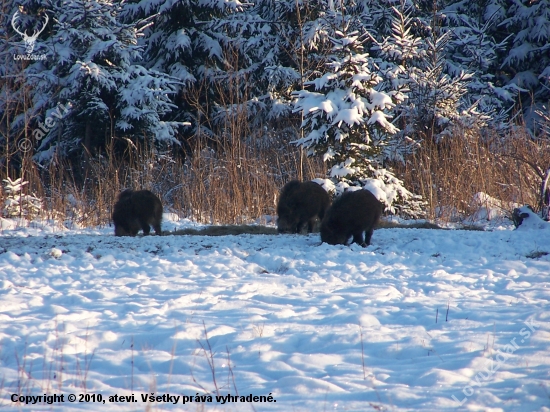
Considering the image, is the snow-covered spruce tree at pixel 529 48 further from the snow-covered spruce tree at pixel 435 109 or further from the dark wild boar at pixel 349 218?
the dark wild boar at pixel 349 218

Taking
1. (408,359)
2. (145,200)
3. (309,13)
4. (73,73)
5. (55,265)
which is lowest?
(408,359)

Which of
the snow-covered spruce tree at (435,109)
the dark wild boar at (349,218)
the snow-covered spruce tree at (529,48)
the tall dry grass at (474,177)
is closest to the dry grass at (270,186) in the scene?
the tall dry grass at (474,177)

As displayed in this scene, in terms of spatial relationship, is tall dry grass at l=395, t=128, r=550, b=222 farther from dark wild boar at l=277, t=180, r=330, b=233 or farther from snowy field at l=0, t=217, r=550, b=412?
snowy field at l=0, t=217, r=550, b=412

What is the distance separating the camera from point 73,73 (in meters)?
19.2

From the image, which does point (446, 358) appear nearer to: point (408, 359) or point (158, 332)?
point (408, 359)

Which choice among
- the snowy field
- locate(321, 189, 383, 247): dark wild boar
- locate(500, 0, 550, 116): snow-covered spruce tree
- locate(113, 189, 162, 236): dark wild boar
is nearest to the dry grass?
locate(113, 189, 162, 236): dark wild boar

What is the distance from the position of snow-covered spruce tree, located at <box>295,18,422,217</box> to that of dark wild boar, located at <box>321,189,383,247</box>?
3821 mm

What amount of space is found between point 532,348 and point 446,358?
72 centimetres

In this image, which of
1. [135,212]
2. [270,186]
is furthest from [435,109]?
[135,212]

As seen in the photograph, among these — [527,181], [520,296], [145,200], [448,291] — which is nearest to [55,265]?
[145,200]

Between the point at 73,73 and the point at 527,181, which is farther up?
the point at 73,73

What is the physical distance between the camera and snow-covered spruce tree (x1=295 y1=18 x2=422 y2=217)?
43.7 ft

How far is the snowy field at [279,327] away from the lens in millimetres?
3654

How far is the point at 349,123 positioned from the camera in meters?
13.1
